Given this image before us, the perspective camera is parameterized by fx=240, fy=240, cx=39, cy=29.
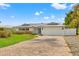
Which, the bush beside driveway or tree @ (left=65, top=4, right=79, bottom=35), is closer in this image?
the bush beside driveway

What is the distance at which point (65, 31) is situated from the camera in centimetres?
2570

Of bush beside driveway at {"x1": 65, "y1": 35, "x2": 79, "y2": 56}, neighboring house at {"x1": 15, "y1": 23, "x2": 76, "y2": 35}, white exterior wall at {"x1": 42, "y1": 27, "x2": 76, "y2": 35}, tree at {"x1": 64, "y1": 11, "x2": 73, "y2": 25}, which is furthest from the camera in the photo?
white exterior wall at {"x1": 42, "y1": 27, "x2": 76, "y2": 35}

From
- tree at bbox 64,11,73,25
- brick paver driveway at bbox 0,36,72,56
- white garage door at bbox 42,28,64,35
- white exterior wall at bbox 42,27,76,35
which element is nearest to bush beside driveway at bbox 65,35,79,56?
brick paver driveway at bbox 0,36,72,56

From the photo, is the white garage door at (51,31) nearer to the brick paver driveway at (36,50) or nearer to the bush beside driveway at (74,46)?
the bush beside driveway at (74,46)

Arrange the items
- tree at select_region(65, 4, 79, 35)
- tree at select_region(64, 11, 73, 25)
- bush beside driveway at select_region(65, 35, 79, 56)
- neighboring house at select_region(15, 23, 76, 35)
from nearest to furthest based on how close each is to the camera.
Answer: bush beside driveway at select_region(65, 35, 79, 56), tree at select_region(65, 4, 79, 35), tree at select_region(64, 11, 73, 25), neighboring house at select_region(15, 23, 76, 35)

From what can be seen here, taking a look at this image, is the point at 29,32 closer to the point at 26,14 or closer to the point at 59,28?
the point at 59,28

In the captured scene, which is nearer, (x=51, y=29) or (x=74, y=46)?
(x=74, y=46)

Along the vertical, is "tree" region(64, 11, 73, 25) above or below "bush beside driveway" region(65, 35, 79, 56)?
above

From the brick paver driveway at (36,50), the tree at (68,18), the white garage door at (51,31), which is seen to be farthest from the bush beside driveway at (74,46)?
the white garage door at (51,31)

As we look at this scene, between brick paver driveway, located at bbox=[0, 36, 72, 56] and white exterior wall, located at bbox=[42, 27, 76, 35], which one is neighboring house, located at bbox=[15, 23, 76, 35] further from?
brick paver driveway, located at bbox=[0, 36, 72, 56]

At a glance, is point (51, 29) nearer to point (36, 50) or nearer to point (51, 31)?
point (51, 31)

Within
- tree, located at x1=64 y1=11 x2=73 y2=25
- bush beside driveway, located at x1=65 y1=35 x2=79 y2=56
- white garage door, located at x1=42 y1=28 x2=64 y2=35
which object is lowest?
white garage door, located at x1=42 y1=28 x2=64 y2=35

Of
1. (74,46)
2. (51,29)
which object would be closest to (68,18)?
(51,29)

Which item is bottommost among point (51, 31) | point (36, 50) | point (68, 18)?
point (51, 31)
